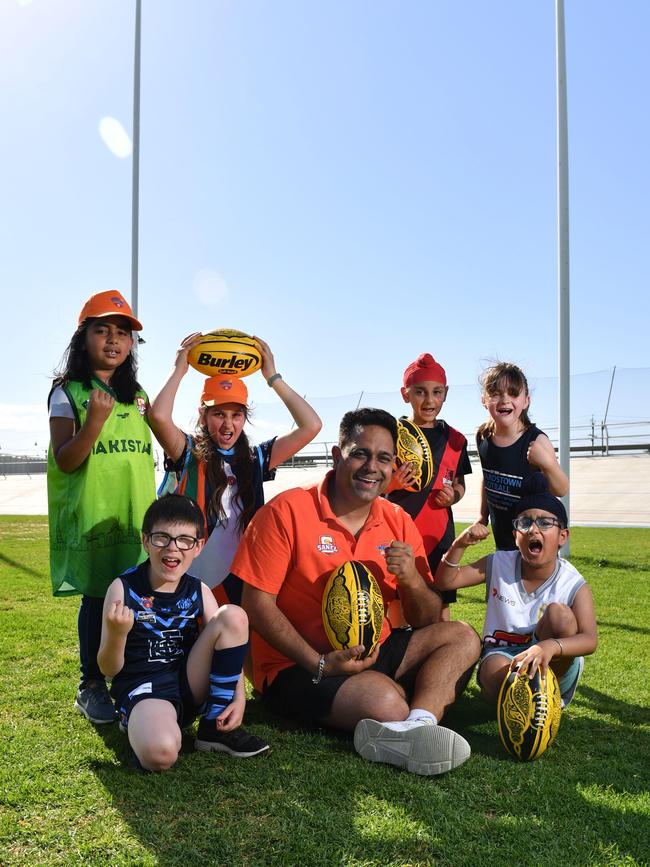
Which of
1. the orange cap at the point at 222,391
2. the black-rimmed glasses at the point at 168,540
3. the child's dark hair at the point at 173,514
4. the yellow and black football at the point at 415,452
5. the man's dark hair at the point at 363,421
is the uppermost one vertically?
the orange cap at the point at 222,391

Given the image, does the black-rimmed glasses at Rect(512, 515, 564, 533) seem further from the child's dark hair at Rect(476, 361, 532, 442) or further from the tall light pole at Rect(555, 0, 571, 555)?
the tall light pole at Rect(555, 0, 571, 555)

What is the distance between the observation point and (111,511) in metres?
3.88

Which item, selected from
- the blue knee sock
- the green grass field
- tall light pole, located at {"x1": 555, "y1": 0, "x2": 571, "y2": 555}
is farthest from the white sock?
tall light pole, located at {"x1": 555, "y1": 0, "x2": 571, "y2": 555}

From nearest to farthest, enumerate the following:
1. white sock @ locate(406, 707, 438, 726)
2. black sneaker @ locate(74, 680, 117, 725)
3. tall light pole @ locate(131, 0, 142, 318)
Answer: white sock @ locate(406, 707, 438, 726) → black sneaker @ locate(74, 680, 117, 725) → tall light pole @ locate(131, 0, 142, 318)

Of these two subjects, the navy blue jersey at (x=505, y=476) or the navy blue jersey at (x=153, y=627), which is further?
the navy blue jersey at (x=505, y=476)

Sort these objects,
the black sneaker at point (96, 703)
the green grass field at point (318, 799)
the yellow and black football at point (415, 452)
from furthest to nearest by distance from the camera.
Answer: the yellow and black football at point (415, 452) < the black sneaker at point (96, 703) < the green grass field at point (318, 799)

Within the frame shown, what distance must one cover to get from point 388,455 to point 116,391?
1.53m

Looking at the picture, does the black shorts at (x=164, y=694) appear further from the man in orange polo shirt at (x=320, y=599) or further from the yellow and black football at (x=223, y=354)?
the yellow and black football at (x=223, y=354)

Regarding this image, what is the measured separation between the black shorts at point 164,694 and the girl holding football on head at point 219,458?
771 millimetres

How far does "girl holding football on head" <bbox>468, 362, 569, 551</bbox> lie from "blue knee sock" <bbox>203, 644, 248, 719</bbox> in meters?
1.75

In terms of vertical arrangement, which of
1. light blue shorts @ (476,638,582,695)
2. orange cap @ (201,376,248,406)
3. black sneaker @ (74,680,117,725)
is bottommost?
black sneaker @ (74,680,117,725)

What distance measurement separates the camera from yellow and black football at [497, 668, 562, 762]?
10.3ft

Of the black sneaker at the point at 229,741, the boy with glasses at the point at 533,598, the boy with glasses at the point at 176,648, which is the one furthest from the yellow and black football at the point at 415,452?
the black sneaker at the point at 229,741

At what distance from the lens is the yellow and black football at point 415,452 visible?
4.35 m
